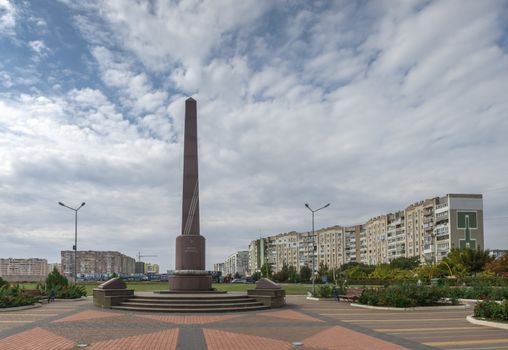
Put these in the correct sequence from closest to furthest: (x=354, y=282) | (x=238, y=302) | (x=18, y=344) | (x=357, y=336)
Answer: (x=18, y=344), (x=357, y=336), (x=238, y=302), (x=354, y=282)

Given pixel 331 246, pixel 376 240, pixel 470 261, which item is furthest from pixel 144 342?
pixel 331 246

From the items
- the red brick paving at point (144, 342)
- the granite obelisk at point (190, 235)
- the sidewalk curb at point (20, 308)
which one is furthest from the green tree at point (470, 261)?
the red brick paving at point (144, 342)

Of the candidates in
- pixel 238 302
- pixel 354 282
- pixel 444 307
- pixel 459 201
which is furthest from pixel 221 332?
pixel 459 201

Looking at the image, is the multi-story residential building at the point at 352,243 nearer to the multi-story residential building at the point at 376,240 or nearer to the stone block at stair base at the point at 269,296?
the multi-story residential building at the point at 376,240

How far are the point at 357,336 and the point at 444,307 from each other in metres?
10.5

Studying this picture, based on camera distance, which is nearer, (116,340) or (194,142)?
(116,340)

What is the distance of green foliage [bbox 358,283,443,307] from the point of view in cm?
2262

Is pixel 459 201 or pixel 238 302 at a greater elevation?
pixel 459 201

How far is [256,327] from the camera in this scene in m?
16.2

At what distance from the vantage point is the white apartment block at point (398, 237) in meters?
86.6

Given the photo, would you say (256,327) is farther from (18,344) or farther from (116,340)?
(18,344)

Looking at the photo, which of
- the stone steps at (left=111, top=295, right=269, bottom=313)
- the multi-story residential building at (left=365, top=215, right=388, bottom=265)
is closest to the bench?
the stone steps at (left=111, top=295, right=269, bottom=313)

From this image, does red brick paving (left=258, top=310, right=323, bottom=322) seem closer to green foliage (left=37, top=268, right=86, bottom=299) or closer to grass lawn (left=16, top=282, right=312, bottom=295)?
green foliage (left=37, top=268, right=86, bottom=299)

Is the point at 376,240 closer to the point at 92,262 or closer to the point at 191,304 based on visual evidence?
the point at 191,304
